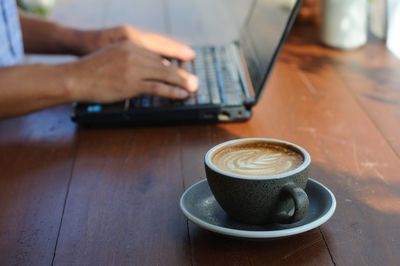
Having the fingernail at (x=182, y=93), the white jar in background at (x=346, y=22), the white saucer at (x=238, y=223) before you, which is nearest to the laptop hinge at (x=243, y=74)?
the fingernail at (x=182, y=93)

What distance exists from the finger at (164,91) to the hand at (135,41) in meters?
0.17

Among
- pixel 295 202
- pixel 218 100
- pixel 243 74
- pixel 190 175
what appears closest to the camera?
pixel 295 202

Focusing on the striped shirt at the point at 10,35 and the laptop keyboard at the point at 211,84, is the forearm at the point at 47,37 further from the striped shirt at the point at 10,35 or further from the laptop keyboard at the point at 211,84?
the laptop keyboard at the point at 211,84

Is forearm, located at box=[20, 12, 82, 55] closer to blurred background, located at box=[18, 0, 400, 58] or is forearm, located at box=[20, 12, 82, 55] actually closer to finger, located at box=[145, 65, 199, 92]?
blurred background, located at box=[18, 0, 400, 58]

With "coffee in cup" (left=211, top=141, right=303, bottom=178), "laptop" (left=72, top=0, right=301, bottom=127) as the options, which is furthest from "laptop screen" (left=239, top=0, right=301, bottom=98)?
"coffee in cup" (left=211, top=141, right=303, bottom=178)

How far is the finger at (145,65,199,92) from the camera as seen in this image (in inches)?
44.5

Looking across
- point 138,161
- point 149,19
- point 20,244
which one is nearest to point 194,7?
point 149,19

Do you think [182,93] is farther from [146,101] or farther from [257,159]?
[257,159]

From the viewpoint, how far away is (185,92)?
3.69ft

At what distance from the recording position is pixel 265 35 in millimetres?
1170

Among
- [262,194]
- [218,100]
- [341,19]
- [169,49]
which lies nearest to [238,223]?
[262,194]

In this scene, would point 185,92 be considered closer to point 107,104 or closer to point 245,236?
point 107,104

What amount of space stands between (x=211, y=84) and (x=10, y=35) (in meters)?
0.49

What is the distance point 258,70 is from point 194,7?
762 millimetres
